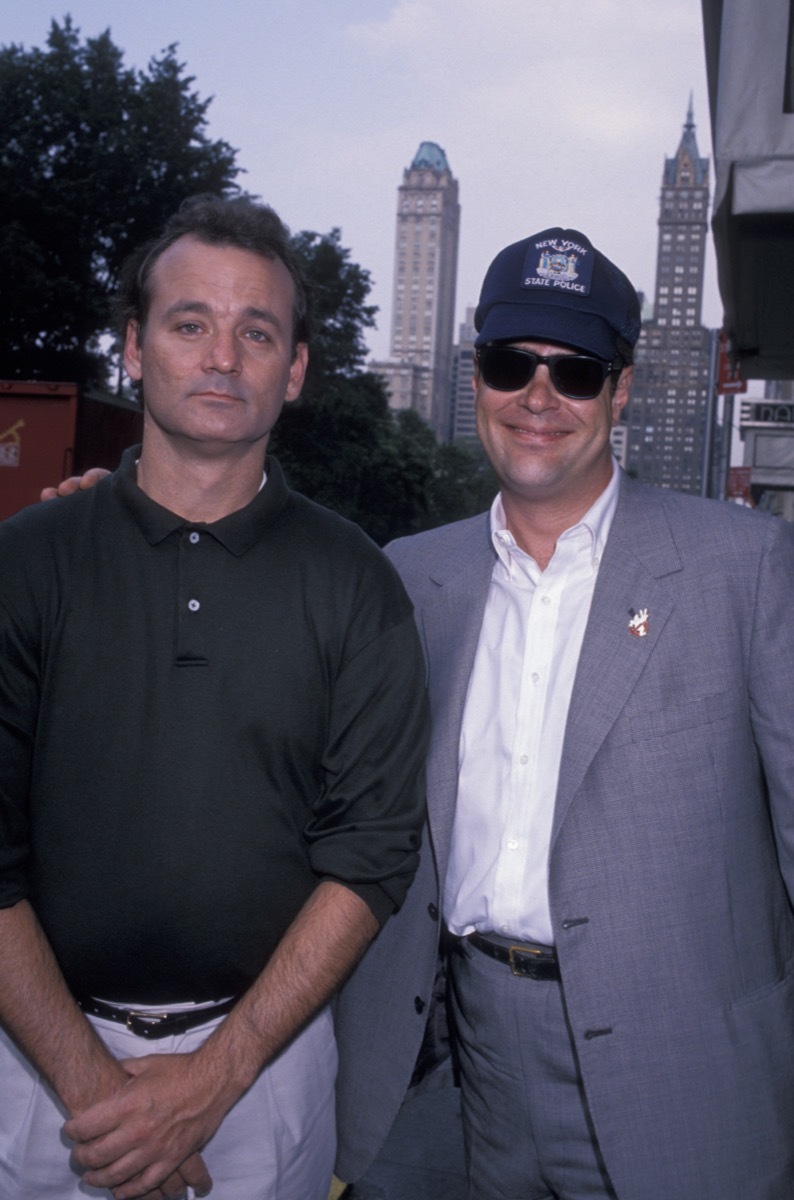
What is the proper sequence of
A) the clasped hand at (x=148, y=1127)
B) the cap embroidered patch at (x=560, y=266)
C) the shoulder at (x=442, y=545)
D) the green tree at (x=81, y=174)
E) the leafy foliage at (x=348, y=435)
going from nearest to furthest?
the clasped hand at (x=148, y=1127) < the cap embroidered patch at (x=560, y=266) < the shoulder at (x=442, y=545) < the green tree at (x=81, y=174) < the leafy foliage at (x=348, y=435)

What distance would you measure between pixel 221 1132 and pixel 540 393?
1731 mm

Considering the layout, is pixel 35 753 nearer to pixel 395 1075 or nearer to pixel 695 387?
pixel 395 1075

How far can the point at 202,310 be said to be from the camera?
7.50 feet

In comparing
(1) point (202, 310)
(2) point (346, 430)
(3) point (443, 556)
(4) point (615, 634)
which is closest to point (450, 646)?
(3) point (443, 556)

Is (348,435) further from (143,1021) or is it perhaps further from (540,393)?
(143,1021)

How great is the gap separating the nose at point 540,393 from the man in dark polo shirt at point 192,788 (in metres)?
0.62

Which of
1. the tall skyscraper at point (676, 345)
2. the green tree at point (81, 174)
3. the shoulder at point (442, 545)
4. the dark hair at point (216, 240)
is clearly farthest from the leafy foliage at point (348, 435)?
the tall skyscraper at point (676, 345)

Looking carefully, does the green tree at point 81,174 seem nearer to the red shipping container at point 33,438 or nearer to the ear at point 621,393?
the red shipping container at point 33,438

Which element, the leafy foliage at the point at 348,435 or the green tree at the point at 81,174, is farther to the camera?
the leafy foliage at the point at 348,435

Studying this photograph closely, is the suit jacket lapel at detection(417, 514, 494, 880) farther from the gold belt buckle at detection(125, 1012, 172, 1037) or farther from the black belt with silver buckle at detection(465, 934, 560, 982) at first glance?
the gold belt buckle at detection(125, 1012, 172, 1037)

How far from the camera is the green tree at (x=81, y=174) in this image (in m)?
28.0

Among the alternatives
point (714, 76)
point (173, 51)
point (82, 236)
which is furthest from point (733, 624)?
point (173, 51)

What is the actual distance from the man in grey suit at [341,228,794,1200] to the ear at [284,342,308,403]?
44cm

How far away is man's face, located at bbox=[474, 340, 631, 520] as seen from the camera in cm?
258
